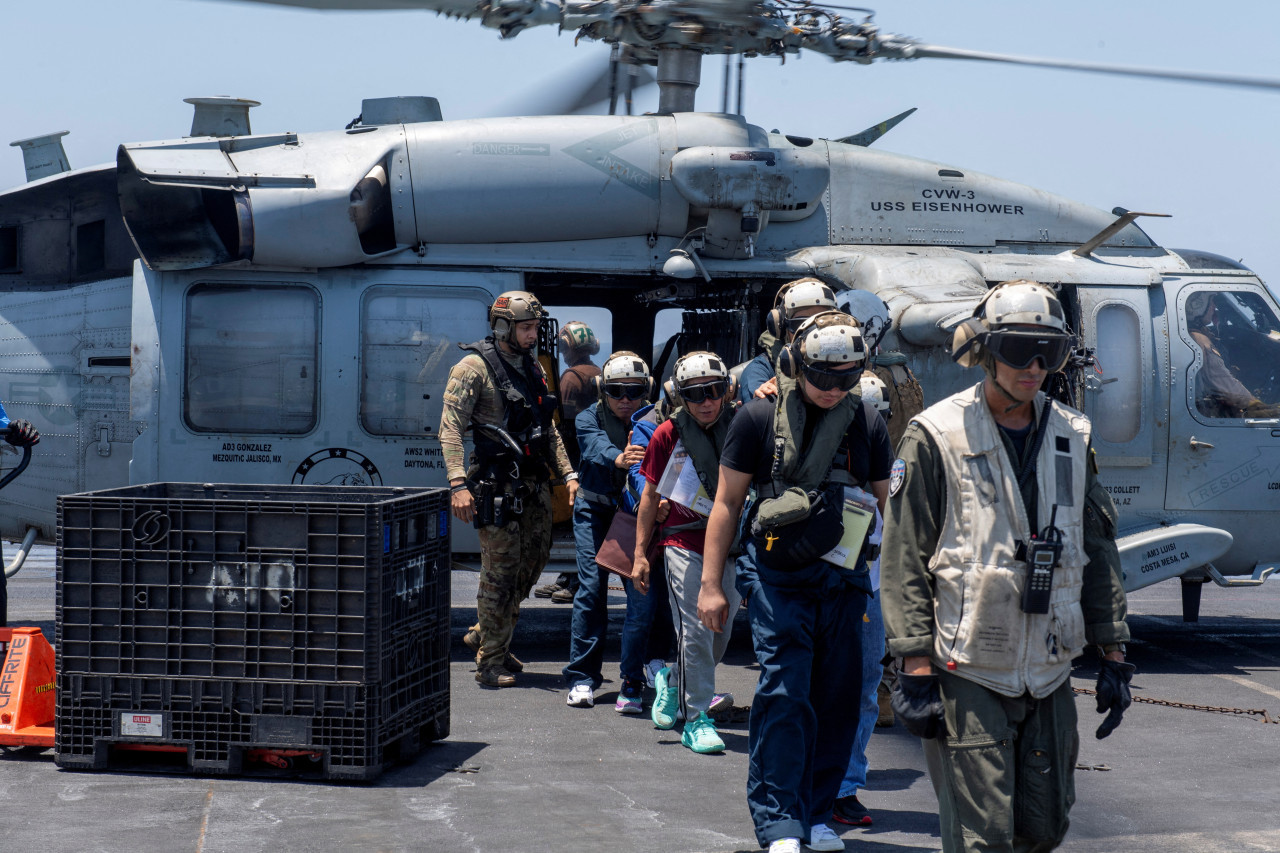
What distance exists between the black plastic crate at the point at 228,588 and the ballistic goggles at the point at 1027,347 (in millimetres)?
2787

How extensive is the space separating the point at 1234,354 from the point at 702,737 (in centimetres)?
487

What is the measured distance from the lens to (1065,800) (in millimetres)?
3502

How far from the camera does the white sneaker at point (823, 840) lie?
461 cm

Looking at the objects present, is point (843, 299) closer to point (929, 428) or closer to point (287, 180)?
point (929, 428)

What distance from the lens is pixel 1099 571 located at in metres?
3.67

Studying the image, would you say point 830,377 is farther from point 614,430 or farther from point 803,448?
point 614,430

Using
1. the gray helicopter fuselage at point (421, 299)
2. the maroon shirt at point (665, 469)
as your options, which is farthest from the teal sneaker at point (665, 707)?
the gray helicopter fuselage at point (421, 299)

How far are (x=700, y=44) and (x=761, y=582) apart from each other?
4.25 m

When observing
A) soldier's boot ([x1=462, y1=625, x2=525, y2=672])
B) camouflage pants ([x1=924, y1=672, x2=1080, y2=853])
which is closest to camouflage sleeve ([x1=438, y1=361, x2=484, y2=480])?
soldier's boot ([x1=462, y1=625, x2=525, y2=672])

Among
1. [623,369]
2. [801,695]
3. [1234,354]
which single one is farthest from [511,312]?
[1234,354]

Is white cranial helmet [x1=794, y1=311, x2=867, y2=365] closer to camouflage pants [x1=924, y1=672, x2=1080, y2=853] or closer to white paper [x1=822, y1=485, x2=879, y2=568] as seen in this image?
white paper [x1=822, y1=485, x2=879, y2=568]

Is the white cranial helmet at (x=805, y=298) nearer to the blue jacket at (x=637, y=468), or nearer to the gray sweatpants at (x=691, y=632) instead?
the gray sweatpants at (x=691, y=632)

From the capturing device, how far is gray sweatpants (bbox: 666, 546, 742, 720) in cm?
588

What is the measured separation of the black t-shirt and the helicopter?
316 cm
